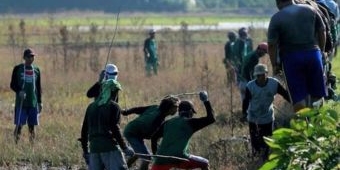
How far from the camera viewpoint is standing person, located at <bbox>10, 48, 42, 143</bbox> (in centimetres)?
1931

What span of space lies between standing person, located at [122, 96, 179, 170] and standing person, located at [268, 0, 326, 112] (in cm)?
242

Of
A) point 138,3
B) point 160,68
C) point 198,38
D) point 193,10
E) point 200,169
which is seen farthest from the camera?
point 193,10

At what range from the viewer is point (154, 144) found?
576 inches

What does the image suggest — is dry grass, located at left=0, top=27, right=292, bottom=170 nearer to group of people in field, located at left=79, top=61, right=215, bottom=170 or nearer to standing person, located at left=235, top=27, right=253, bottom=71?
standing person, located at left=235, top=27, right=253, bottom=71

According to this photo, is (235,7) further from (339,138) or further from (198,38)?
(339,138)

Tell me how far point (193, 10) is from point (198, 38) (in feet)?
138

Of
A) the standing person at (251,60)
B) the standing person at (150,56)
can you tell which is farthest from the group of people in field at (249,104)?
the standing person at (150,56)

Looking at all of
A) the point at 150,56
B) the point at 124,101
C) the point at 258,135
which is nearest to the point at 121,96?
the point at 124,101

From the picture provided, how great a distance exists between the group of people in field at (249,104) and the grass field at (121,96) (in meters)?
0.85

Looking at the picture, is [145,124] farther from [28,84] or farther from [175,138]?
[28,84]

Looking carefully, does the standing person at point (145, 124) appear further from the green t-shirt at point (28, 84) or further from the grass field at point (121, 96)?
the green t-shirt at point (28, 84)

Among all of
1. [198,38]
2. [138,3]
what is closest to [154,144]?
[198,38]

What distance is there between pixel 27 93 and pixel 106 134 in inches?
250

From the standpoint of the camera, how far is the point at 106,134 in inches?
523
